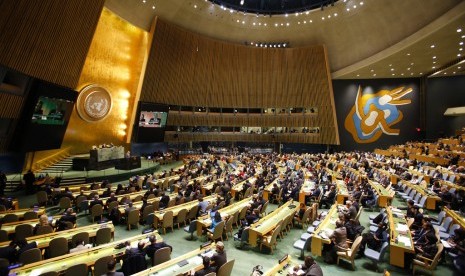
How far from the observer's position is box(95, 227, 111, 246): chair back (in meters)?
6.69

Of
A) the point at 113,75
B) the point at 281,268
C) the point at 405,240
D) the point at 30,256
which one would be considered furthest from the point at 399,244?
the point at 113,75

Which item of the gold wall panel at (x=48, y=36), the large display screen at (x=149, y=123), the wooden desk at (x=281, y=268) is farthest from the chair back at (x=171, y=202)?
the large display screen at (x=149, y=123)

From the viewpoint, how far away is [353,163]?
1884cm

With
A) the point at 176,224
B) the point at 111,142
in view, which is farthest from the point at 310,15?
the point at 176,224

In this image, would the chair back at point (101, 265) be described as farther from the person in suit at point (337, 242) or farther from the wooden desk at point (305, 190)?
the wooden desk at point (305, 190)

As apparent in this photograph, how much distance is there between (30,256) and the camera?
5.07 m

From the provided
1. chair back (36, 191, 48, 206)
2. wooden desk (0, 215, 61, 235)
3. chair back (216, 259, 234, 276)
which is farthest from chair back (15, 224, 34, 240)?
chair back (216, 259, 234, 276)

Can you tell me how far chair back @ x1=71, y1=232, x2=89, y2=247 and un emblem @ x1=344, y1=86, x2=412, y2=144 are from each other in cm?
2738

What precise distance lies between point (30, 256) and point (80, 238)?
1209mm

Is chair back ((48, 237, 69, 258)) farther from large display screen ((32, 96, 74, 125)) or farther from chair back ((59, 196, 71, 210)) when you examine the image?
large display screen ((32, 96, 74, 125))

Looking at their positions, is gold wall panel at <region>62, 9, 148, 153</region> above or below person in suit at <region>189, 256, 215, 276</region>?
above

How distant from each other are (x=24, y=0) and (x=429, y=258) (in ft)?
53.2

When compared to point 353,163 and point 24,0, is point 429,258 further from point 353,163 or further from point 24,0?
point 24,0

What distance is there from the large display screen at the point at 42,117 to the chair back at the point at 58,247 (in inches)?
370
